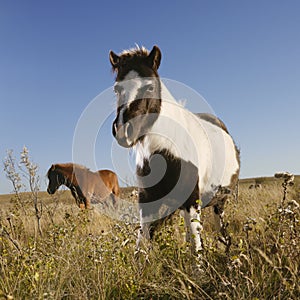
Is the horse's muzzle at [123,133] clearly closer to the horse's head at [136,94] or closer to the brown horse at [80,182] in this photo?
the horse's head at [136,94]

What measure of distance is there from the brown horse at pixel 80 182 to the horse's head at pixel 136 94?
8.52 meters

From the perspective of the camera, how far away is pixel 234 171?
571cm

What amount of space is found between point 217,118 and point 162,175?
3299 mm

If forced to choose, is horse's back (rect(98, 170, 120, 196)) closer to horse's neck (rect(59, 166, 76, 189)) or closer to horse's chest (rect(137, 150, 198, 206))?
horse's neck (rect(59, 166, 76, 189))

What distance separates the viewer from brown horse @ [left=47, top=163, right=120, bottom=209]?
12352 mm

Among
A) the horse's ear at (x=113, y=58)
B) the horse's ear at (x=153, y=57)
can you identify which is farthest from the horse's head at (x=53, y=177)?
the horse's ear at (x=153, y=57)

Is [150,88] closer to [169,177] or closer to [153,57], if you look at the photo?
[153,57]

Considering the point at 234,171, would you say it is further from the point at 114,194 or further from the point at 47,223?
the point at 114,194

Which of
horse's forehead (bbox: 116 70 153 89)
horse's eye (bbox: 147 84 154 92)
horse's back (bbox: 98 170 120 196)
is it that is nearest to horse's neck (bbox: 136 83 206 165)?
horse's eye (bbox: 147 84 154 92)

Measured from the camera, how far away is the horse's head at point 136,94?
3014 millimetres

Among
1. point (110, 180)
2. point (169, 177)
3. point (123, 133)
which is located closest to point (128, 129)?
point (123, 133)

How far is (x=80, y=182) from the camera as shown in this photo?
12758mm

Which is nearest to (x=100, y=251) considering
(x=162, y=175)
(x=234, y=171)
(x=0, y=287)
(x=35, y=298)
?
(x=35, y=298)

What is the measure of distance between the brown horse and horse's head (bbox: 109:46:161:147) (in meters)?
8.52
